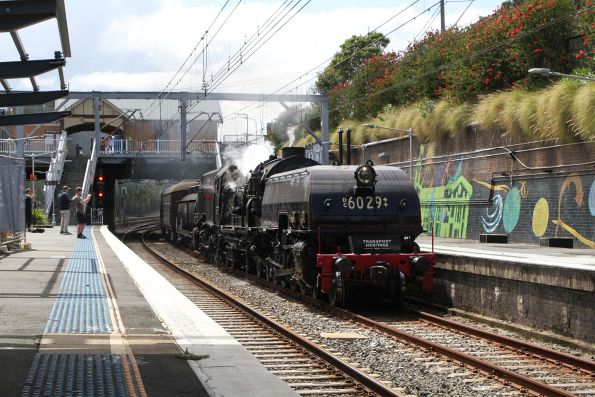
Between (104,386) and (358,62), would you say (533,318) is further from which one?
(358,62)

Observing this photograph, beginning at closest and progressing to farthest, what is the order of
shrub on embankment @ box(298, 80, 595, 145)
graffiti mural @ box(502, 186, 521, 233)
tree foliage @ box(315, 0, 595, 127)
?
shrub on embankment @ box(298, 80, 595, 145) → graffiti mural @ box(502, 186, 521, 233) → tree foliage @ box(315, 0, 595, 127)

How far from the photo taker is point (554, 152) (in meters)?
23.9

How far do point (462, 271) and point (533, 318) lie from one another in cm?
252

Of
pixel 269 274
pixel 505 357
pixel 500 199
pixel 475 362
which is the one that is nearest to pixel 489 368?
pixel 475 362

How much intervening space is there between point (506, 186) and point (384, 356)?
56.3 feet

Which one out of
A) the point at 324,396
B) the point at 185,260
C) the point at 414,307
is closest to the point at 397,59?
the point at 185,260

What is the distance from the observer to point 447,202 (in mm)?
30938

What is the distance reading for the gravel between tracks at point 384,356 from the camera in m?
8.65

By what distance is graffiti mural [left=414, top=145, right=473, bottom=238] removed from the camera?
96.5ft

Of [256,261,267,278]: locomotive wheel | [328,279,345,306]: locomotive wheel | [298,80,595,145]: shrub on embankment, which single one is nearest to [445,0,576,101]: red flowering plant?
[298,80,595,145]: shrub on embankment

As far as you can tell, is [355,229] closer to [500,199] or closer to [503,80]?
[500,199]

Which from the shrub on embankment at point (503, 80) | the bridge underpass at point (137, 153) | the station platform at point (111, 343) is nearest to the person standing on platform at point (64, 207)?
the bridge underpass at point (137, 153)

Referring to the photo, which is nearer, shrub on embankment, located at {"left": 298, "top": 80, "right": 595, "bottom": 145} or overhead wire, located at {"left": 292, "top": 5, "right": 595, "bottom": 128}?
shrub on embankment, located at {"left": 298, "top": 80, "right": 595, "bottom": 145}

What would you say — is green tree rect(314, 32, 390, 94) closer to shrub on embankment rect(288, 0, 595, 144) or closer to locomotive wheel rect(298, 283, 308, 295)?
shrub on embankment rect(288, 0, 595, 144)
